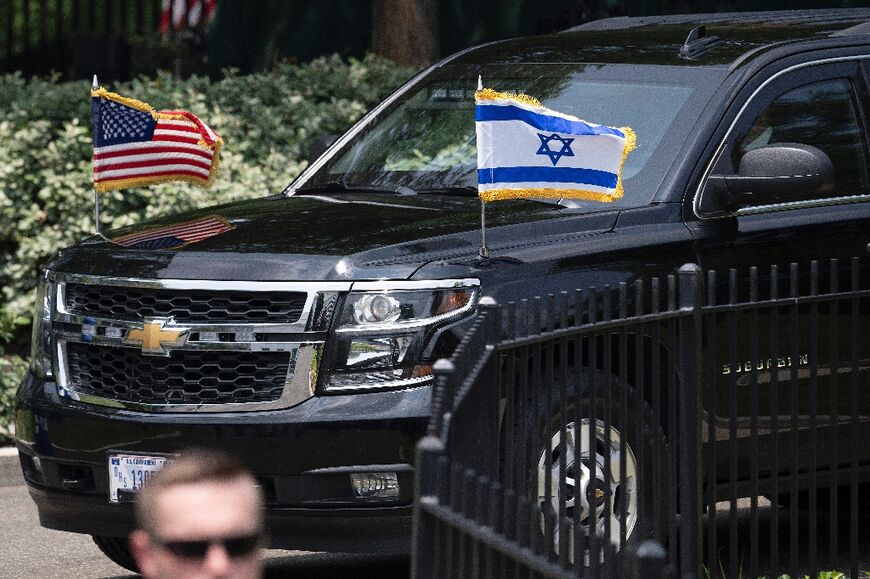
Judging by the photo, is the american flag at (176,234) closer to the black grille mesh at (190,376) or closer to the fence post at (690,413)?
the black grille mesh at (190,376)

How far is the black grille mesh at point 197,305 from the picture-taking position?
230 inches

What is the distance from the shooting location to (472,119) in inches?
289

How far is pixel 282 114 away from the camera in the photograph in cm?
1284

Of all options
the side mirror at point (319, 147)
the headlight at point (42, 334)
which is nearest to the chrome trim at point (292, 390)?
the headlight at point (42, 334)

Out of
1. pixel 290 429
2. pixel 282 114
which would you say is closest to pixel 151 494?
pixel 290 429

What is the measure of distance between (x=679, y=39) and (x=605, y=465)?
280 cm

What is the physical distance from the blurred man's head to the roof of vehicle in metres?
4.54

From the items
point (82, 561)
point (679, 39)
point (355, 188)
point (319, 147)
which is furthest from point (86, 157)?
point (679, 39)

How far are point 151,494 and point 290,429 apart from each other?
301 centimetres

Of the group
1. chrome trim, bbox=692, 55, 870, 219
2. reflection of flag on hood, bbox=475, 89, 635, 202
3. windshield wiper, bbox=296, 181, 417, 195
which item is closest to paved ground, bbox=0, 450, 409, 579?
windshield wiper, bbox=296, 181, 417, 195

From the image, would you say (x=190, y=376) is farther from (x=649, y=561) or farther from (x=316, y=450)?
(x=649, y=561)

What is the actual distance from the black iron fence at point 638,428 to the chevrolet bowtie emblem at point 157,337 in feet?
3.82

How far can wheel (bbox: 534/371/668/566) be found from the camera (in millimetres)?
5066

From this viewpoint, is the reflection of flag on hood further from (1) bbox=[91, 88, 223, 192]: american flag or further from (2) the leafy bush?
(2) the leafy bush
